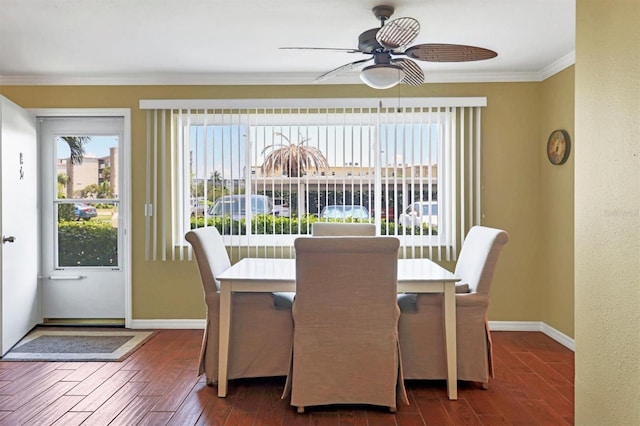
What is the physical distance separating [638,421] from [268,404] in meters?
1.82

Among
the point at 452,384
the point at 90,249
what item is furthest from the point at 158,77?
the point at 452,384

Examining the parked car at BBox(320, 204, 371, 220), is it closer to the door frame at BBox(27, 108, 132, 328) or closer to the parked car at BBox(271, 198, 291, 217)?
the parked car at BBox(271, 198, 291, 217)

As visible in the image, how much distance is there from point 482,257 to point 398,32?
142 cm

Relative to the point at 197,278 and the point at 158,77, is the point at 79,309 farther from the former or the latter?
the point at 158,77

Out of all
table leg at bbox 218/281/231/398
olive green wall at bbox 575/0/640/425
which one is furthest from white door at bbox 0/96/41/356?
olive green wall at bbox 575/0/640/425

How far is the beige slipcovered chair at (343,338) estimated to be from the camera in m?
2.45

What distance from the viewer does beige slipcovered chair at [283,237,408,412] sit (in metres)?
2.45

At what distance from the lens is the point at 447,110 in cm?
424

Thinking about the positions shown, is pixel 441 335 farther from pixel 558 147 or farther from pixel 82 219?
pixel 82 219

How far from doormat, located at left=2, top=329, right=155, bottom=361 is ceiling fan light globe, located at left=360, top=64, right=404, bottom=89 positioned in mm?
2668

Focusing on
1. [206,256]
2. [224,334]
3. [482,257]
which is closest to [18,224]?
[206,256]

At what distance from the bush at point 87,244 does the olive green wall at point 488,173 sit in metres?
0.28

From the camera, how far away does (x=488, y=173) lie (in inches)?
169

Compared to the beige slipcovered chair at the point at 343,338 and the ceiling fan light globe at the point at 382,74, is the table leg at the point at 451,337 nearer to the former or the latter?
the beige slipcovered chair at the point at 343,338
